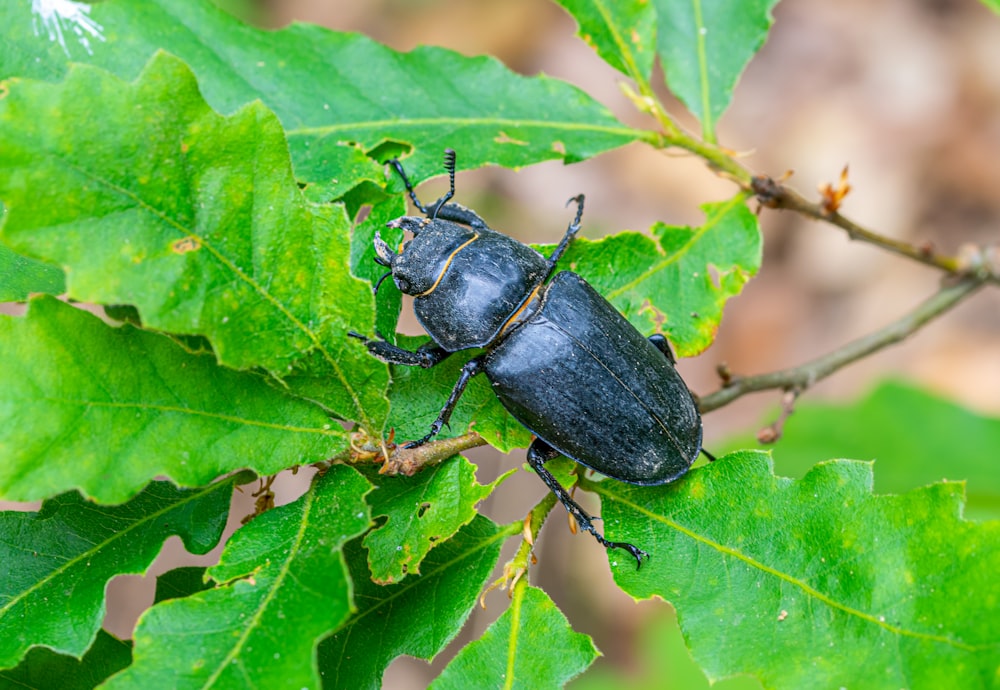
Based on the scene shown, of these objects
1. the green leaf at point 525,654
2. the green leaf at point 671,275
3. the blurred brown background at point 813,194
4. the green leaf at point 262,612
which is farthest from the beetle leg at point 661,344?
the blurred brown background at point 813,194

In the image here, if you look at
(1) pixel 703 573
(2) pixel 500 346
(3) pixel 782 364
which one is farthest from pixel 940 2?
(1) pixel 703 573

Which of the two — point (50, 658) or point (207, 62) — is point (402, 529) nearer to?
point (50, 658)

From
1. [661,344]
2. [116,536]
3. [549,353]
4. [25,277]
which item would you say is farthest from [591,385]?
[25,277]

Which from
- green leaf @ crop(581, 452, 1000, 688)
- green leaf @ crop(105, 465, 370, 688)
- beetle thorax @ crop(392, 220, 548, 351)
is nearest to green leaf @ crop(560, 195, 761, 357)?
beetle thorax @ crop(392, 220, 548, 351)

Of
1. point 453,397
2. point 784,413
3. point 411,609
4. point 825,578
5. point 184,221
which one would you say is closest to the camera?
point 184,221

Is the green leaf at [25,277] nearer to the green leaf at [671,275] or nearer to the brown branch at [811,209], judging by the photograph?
the green leaf at [671,275]

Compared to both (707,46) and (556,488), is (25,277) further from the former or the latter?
(707,46)

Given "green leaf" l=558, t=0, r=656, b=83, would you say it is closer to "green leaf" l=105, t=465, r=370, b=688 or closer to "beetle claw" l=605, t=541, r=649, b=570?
"beetle claw" l=605, t=541, r=649, b=570
